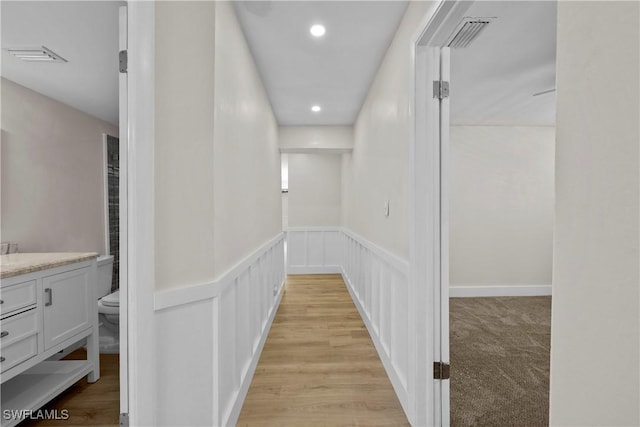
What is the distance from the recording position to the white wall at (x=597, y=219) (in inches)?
19.4

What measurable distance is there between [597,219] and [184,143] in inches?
55.3

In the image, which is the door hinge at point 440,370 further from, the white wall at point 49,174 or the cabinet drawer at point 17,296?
the white wall at point 49,174

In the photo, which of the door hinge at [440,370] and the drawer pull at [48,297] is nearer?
the door hinge at [440,370]

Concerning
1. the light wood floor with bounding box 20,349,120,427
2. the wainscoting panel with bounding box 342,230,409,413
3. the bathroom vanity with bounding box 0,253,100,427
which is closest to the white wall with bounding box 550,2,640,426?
the wainscoting panel with bounding box 342,230,409,413

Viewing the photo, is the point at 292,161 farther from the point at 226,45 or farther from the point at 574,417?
the point at 574,417

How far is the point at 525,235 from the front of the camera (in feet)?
14.4

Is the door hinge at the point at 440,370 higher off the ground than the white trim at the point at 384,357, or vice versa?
the door hinge at the point at 440,370

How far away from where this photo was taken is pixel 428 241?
5.39ft

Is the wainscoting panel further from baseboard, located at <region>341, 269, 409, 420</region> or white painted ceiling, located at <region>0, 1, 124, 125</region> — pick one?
white painted ceiling, located at <region>0, 1, 124, 125</region>

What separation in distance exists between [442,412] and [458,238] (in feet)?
10.1

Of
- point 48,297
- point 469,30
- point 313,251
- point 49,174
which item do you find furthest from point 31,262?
point 313,251

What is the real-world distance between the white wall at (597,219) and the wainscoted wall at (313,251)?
5.15m

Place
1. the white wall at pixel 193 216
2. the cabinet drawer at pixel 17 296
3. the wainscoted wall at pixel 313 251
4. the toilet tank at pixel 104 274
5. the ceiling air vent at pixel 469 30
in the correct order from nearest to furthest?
the white wall at pixel 193 216, the cabinet drawer at pixel 17 296, the ceiling air vent at pixel 469 30, the toilet tank at pixel 104 274, the wainscoted wall at pixel 313 251

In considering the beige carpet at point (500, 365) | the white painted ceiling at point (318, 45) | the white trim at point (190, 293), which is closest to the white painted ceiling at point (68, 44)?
the white painted ceiling at point (318, 45)
